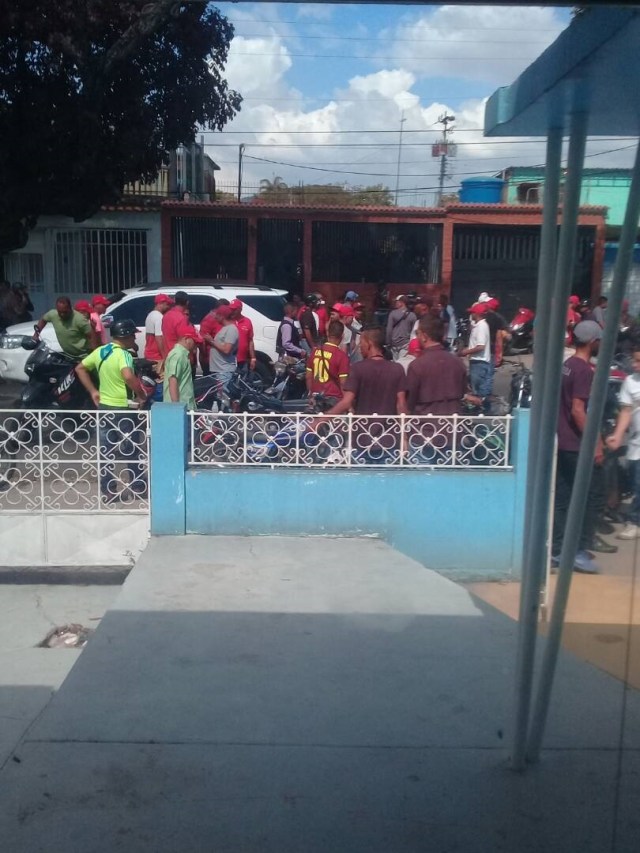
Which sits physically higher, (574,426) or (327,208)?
(327,208)

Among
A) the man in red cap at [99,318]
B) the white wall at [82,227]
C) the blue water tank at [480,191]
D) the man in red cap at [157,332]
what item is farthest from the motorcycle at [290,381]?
the white wall at [82,227]

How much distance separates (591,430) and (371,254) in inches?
725

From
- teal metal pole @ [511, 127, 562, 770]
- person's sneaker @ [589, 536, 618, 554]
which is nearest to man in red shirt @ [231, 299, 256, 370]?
person's sneaker @ [589, 536, 618, 554]

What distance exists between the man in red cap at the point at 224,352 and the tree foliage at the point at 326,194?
11554 millimetres

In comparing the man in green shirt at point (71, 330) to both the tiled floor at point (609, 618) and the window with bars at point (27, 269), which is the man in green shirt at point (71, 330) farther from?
the window with bars at point (27, 269)

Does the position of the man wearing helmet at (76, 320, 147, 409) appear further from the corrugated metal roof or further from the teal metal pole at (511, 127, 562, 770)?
the corrugated metal roof

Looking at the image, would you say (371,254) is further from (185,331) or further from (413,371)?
(413,371)

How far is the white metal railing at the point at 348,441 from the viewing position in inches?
253

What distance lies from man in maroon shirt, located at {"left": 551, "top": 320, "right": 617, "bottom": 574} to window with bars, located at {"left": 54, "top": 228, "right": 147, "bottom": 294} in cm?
1449

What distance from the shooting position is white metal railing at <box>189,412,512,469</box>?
642cm

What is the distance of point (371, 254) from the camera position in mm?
21031

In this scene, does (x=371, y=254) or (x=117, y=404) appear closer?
(x=117, y=404)

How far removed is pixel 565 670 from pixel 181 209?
54.8 feet

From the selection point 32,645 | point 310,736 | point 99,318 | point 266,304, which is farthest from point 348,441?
point 266,304
